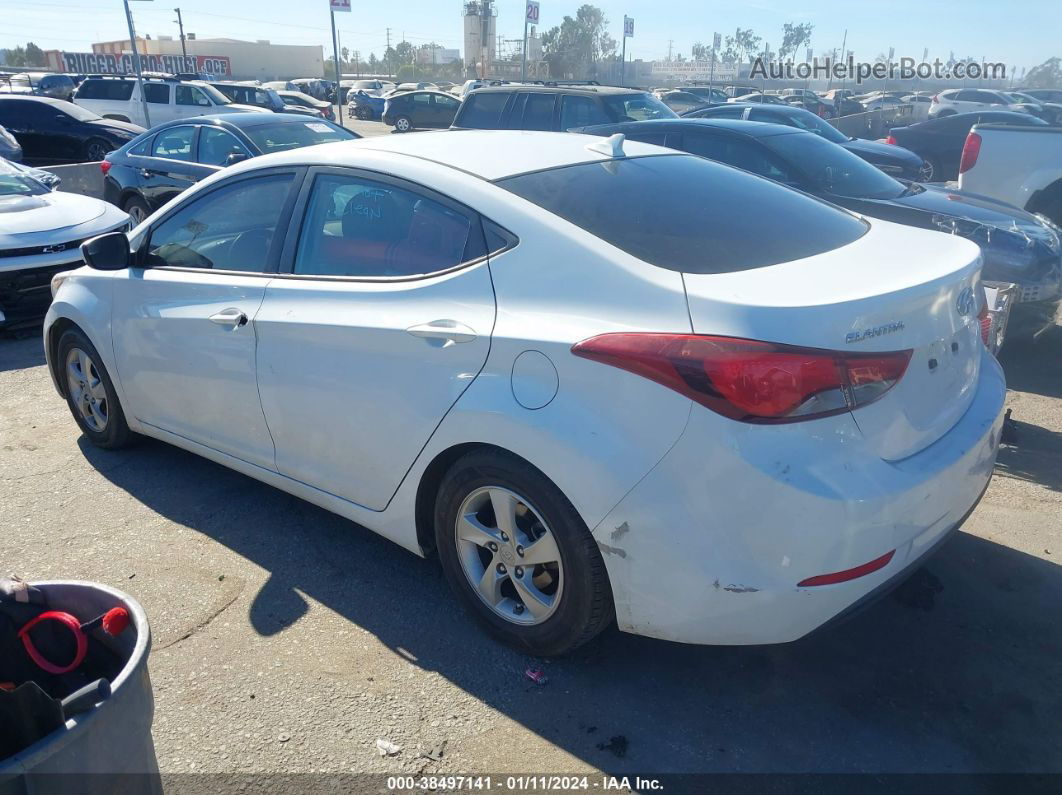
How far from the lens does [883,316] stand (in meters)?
2.46

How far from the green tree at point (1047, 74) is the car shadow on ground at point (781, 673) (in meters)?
91.3

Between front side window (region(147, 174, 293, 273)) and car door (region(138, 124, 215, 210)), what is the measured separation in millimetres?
5990

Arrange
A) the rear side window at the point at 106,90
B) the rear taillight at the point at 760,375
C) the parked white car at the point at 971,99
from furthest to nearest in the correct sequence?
1. the parked white car at the point at 971,99
2. the rear side window at the point at 106,90
3. the rear taillight at the point at 760,375

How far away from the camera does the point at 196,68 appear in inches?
2453

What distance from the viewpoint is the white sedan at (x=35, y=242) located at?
6.94m

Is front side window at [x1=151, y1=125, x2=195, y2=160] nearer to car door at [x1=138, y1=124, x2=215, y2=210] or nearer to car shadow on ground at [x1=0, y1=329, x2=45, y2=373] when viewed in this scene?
car door at [x1=138, y1=124, x2=215, y2=210]

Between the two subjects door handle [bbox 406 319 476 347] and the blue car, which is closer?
door handle [bbox 406 319 476 347]

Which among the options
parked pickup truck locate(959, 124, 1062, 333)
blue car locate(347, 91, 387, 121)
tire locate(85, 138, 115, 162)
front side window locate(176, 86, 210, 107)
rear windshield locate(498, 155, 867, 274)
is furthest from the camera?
blue car locate(347, 91, 387, 121)

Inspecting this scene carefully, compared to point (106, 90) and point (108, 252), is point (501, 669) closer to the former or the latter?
point (108, 252)

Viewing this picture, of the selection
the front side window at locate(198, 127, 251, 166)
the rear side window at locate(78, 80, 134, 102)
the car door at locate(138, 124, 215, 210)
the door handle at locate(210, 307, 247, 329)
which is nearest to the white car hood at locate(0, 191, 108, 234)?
the car door at locate(138, 124, 215, 210)

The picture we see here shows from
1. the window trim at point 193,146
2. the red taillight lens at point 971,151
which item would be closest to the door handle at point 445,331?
the window trim at point 193,146

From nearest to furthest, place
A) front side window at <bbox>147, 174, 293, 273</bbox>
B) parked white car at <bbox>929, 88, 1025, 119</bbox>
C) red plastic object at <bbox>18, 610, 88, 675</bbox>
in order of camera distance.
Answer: red plastic object at <bbox>18, 610, 88, 675</bbox> → front side window at <bbox>147, 174, 293, 273</bbox> → parked white car at <bbox>929, 88, 1025, 119</bbox>

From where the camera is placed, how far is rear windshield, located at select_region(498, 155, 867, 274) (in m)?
2.78

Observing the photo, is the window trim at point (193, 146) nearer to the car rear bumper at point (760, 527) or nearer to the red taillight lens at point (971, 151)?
the red taillight lens at point (971, 151)
